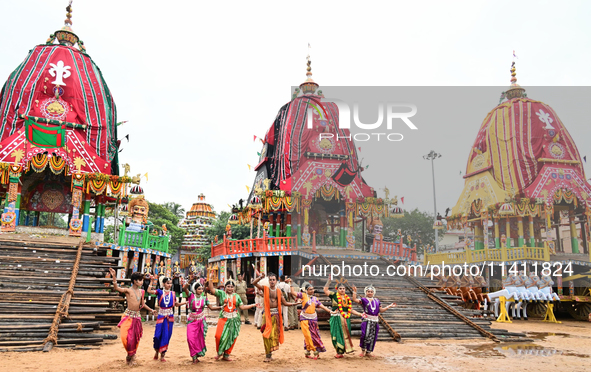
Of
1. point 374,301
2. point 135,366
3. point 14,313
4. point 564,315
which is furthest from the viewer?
point 564,315

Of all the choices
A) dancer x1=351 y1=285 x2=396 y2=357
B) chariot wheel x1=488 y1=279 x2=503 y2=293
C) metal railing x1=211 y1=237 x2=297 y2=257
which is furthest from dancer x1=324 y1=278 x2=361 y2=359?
chariot wheel x1=488 y1=279 x2=503 y2=293

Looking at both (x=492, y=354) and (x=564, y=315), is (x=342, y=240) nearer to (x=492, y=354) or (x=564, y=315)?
(x=564, y=315)

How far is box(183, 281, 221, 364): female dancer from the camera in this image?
735cm

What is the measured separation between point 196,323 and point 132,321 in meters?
1.02

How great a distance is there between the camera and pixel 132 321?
716 centimetres

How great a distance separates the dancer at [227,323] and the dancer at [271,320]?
454 mm

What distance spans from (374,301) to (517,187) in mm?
15298

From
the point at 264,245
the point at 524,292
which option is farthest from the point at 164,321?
the point at 524,292

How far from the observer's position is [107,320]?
10977mm

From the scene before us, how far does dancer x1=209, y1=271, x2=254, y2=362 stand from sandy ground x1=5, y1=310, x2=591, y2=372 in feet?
0.76

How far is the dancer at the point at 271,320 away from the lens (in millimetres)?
7625

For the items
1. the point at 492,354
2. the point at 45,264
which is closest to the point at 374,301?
the point at 492,354

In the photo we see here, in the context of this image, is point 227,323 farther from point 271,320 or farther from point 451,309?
point 451,309

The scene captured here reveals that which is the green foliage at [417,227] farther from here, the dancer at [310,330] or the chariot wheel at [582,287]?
the dancer at [310,330]
